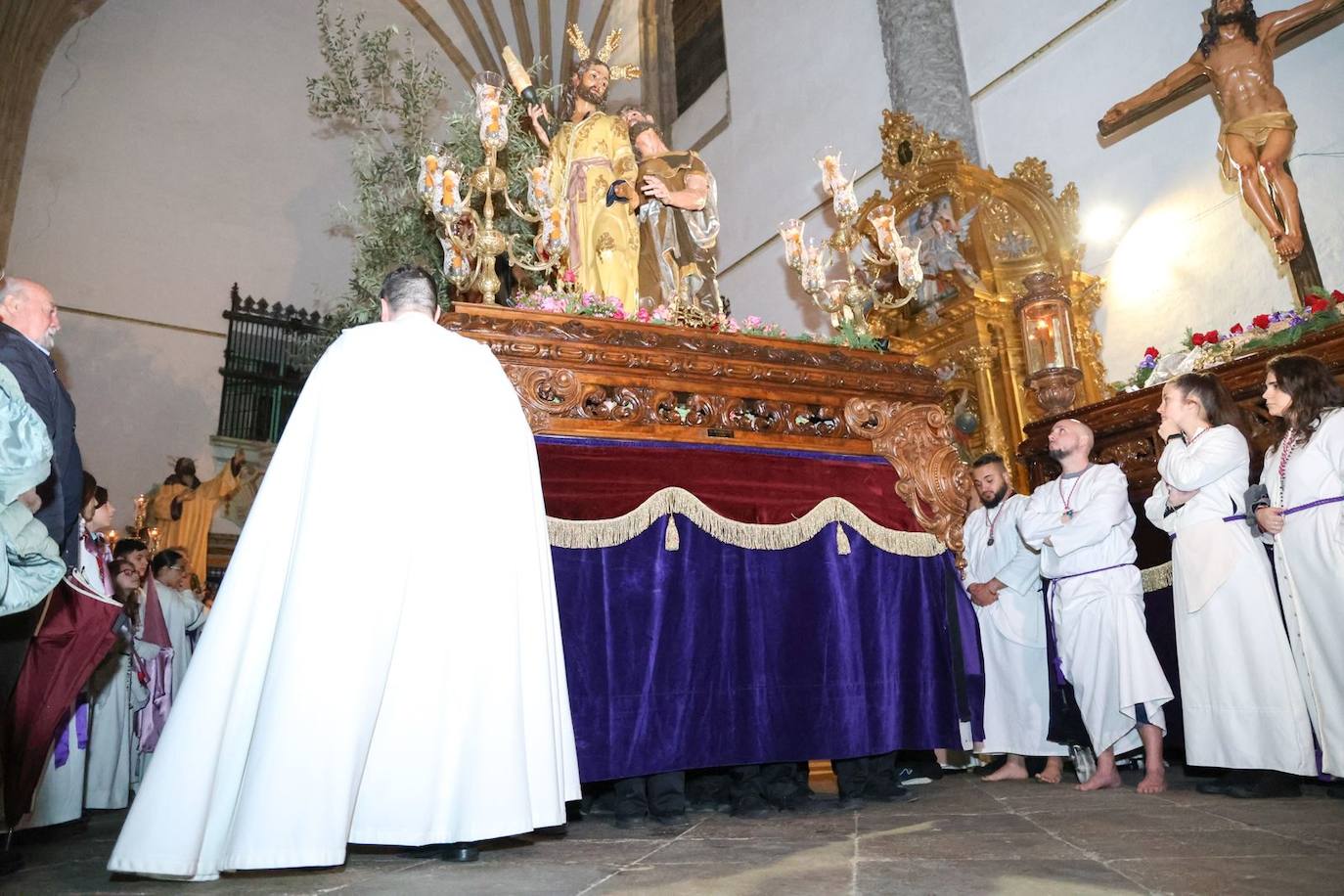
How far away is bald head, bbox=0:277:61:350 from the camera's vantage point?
2.77 m

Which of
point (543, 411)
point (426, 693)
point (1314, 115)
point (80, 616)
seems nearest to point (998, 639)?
point (543, 411)

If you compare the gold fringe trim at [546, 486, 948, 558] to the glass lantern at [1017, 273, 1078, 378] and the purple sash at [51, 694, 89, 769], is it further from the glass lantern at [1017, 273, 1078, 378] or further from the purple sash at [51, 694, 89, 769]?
the glass lantern at [1017, 273, 1078, 378]

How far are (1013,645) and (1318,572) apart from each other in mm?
1317

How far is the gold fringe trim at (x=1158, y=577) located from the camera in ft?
13.8

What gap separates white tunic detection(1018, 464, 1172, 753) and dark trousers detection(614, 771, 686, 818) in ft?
6.09

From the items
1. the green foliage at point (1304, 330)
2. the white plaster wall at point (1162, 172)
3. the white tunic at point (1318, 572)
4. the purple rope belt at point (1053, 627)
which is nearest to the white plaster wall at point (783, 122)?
the white plaster wall at point (1162, 172)

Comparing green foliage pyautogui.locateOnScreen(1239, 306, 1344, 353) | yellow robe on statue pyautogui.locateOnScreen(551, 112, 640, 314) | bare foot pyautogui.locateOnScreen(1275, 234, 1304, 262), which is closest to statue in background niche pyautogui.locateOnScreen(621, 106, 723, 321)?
yellow robe on statue pyautogui.locateOnScreen(551, 112, 640, 314)

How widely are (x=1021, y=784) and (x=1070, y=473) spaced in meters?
1.40

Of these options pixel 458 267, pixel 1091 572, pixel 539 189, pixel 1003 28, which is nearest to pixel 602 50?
pixel 539 189

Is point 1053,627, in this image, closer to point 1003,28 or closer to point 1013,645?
point 1013,645

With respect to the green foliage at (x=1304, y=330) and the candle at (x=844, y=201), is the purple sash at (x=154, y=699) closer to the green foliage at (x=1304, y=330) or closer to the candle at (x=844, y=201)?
the candle at (x=844, y=201)

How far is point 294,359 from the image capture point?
1237 centimetres

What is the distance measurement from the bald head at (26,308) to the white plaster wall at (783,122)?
8.54 metres

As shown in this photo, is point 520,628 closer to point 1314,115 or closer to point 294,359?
point 1314,115
